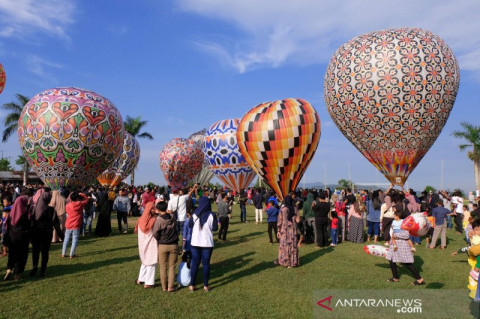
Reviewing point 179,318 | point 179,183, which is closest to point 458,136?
point 179,183

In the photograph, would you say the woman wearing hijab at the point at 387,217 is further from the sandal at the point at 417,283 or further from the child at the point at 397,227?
the child at the point at 397,227

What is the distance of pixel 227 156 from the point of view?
3144 cm

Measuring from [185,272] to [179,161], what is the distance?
1542 inches

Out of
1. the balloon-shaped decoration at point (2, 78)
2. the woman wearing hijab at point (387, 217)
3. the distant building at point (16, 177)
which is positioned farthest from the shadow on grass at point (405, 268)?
the distant building at point (16, 177)

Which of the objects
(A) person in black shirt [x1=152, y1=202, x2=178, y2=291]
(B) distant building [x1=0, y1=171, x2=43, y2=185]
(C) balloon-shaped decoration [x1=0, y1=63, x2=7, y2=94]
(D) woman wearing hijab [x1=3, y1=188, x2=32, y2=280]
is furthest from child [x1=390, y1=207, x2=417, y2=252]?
(B) distant building [x1=0, y1=171, x2=43, y2=185]

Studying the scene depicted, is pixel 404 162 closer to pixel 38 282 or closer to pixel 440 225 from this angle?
pixel 440 225

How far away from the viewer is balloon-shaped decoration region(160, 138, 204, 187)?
150ft

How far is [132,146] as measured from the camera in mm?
41312

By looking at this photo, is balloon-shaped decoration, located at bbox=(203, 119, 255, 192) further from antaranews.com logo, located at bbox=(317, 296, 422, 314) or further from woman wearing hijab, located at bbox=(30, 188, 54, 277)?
antaranews.com logo, located at bbox=(317, 296, 422, 314)

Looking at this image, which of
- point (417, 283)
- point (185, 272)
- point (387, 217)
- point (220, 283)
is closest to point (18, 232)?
point (185, 272)

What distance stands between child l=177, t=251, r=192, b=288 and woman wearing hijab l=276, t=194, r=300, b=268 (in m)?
→ 2.84

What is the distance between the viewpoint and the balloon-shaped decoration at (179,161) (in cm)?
4578

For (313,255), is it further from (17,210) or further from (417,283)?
(17,210)

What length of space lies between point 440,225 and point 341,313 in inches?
308
